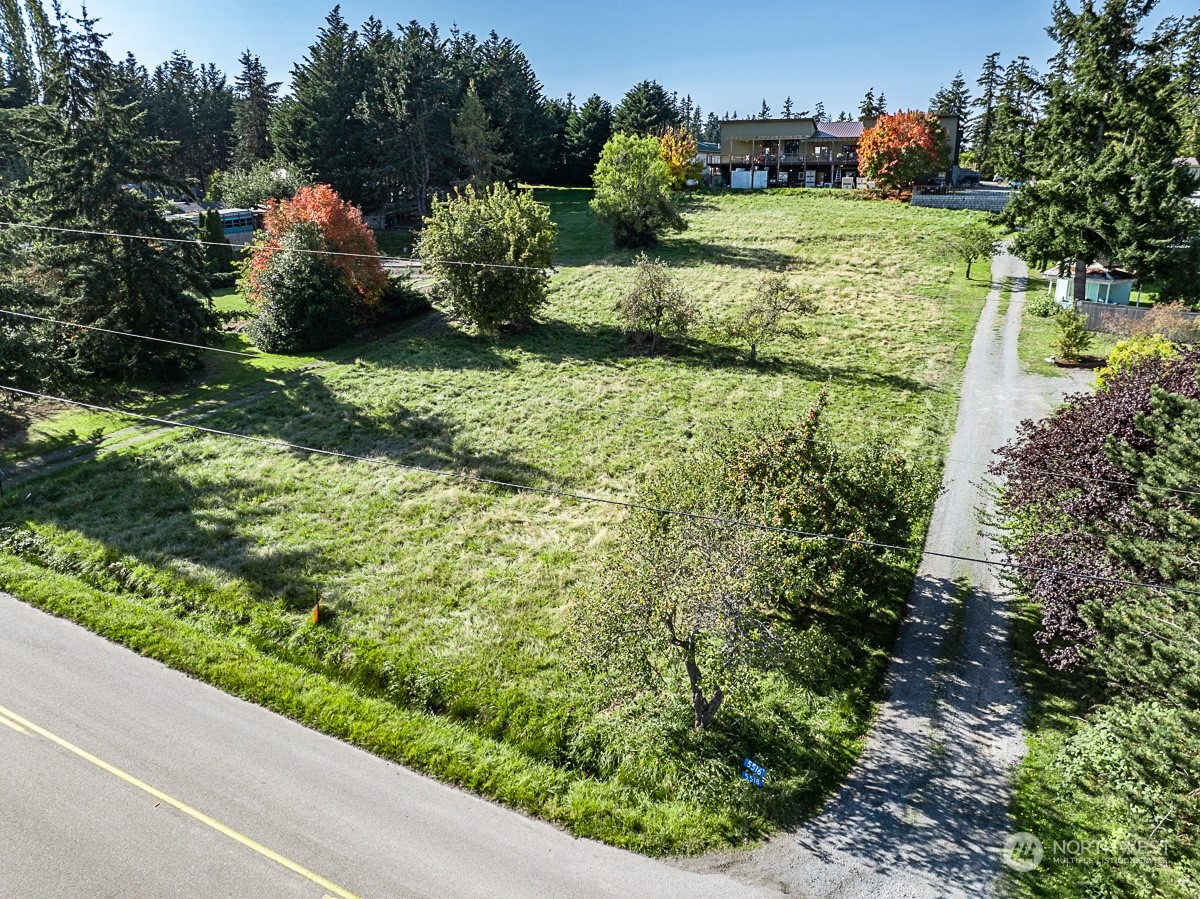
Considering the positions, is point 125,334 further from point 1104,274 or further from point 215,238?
point 1104,274

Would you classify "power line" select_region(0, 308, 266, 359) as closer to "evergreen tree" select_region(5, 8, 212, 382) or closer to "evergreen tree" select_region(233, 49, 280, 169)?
"evergreen tree" select_region(5, 8, 212, 382)

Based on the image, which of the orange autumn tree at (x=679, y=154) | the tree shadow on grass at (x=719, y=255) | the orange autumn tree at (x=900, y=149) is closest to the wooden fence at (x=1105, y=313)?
the tree shadow on grass at (x=719, y=255)

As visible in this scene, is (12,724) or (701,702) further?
(12,724)

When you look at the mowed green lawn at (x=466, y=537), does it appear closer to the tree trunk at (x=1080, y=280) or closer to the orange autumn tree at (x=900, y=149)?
the tree trunk at (x=1080, y=280)

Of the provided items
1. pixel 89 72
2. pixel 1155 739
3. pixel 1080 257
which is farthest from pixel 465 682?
pixel 1080 257

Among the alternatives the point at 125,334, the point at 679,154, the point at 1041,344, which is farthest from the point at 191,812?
the point at 679,154

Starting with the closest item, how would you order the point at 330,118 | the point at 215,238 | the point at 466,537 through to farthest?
the point at 466,537
the point at 215,238
the point at 330,118

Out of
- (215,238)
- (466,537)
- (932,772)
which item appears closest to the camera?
(932,772)
